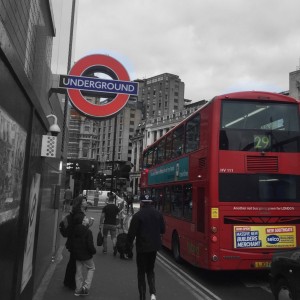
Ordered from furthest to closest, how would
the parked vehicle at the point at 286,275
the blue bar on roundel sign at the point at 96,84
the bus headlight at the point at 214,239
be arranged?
1. the bus headlight at the point at 214,239
2. the blue bar on roundel sign at the point at 96,84
3. the parked vehicle at the point at 286,275

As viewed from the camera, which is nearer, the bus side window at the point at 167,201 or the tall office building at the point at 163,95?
the bus side window at the point at 167,201

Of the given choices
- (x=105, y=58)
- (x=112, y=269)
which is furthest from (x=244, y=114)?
(x=112, y=269)

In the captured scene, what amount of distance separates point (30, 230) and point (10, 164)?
207 cm

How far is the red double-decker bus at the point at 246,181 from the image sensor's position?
8977 millimetres

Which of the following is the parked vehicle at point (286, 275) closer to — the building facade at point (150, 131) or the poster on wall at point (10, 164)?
the poster on wall at point (10, 164)

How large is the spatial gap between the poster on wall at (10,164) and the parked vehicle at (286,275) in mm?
3851

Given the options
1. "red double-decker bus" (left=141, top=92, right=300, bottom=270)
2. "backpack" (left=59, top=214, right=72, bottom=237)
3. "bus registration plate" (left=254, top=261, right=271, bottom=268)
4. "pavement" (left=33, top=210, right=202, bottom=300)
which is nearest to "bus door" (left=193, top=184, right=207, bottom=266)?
"red double-decker bus" (left=141, top=92, right=300, bottom=270)

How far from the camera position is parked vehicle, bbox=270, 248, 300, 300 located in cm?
598

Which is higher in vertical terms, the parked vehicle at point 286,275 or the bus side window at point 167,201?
the bus side window at point 167,201

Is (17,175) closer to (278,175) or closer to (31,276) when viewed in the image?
(31,276)

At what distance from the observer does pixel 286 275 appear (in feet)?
20.5

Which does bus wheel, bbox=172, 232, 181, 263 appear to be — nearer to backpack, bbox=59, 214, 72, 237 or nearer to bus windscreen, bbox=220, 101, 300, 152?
bus windscreen, bbox=220, 101, 300, 152

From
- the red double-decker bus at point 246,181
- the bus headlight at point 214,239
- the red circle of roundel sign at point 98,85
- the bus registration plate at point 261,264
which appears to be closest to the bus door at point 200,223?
the red double-decker bus at point 246,181

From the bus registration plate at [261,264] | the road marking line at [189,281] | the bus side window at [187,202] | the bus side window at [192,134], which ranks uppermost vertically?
the bus side window at [192,134]
